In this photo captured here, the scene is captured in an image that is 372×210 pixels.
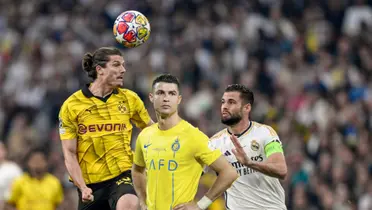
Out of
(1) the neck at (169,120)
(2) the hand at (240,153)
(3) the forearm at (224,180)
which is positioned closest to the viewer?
(3) the forearm at (224,180)

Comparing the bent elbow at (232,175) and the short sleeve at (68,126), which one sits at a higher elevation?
the short sleeve at (68,126)

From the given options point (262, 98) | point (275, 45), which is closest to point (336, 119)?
point (262, 98)

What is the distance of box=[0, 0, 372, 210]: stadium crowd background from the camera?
18109mm

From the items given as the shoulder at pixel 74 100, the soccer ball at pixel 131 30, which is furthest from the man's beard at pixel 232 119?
the shoulder at pixel 74 100

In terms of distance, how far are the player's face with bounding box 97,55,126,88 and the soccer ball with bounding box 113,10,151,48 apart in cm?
51

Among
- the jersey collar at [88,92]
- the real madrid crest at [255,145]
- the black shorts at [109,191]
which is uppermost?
the jersey collar at [88,92]

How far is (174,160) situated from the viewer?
9.17m

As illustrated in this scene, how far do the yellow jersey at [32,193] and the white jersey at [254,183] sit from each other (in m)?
5.03

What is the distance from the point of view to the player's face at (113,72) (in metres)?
10.4

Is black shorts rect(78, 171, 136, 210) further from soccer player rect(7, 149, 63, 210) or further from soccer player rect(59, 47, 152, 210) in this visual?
soccer player rect(7, 149, 63, 210)

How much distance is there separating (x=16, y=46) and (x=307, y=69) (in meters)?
7.64

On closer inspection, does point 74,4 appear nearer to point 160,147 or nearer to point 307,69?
point 307,69

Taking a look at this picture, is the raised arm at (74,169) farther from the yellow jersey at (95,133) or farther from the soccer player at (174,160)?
the soccer player at (174,160)

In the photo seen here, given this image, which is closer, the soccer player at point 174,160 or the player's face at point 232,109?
the soccer player at point 174,160
